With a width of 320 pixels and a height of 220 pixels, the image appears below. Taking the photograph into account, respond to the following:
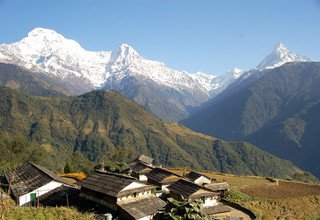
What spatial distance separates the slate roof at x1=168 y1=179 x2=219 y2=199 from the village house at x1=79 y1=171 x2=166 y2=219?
5.60m

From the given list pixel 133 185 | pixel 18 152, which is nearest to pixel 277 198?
pixel 133 185

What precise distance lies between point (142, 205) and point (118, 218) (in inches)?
99.6

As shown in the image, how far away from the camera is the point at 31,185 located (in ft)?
135

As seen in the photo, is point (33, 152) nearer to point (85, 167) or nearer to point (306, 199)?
point (85, 167)

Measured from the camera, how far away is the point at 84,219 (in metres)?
24.1

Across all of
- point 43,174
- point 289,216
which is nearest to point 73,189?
point 43,174

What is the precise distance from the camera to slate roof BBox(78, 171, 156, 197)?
35.6 meters

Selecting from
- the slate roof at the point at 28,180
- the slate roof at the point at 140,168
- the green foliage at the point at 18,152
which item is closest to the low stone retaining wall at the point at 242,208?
the slate roof at the point at 140,168

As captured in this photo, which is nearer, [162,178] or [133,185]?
[133,185]

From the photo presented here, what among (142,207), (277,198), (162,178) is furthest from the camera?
(277,198)

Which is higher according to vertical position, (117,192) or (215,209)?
(117,192)

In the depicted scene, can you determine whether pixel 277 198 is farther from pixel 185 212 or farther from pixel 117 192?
pixel 185 212

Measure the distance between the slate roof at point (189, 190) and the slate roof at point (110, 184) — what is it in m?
5.57

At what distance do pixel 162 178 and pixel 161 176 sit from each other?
101 cm
